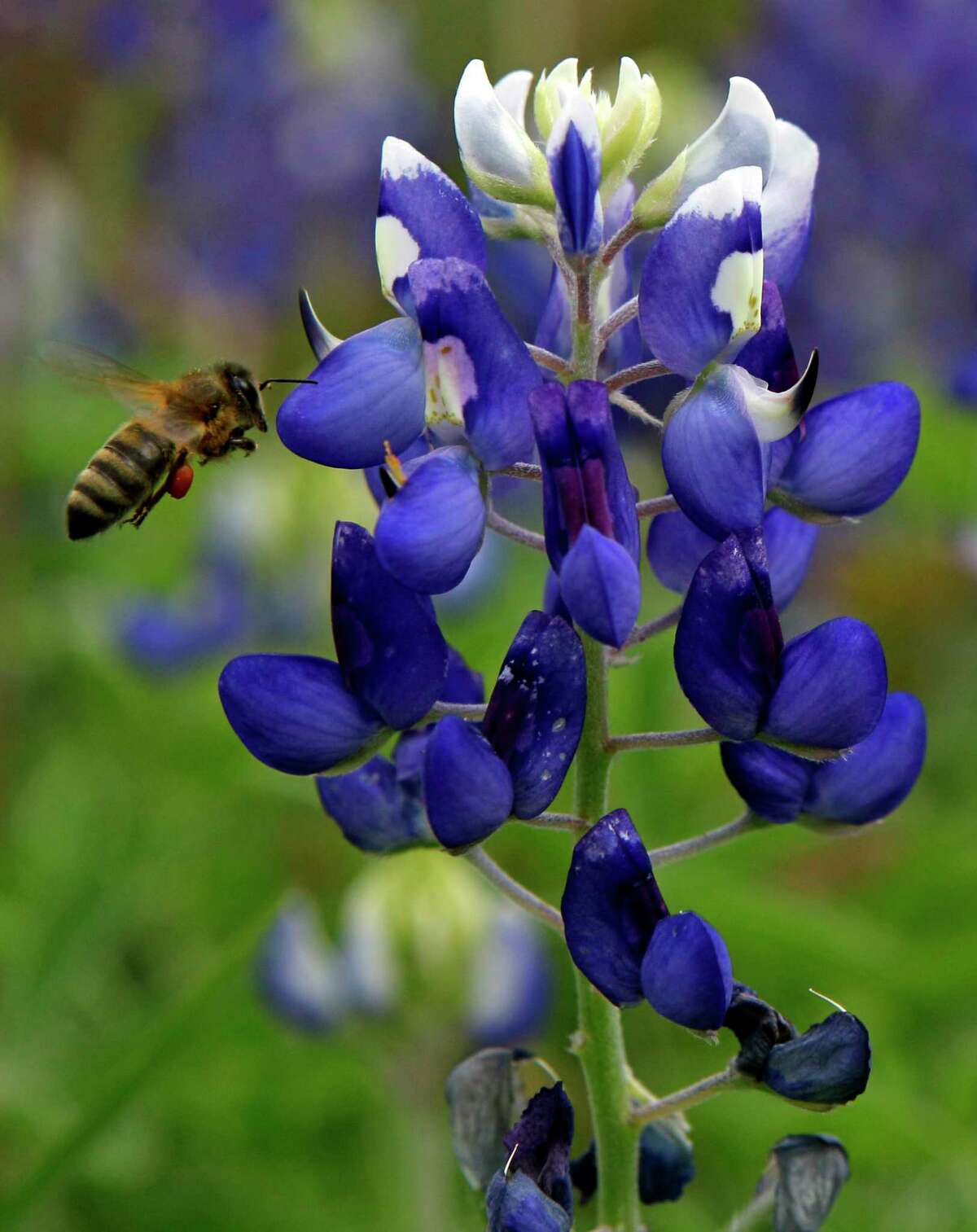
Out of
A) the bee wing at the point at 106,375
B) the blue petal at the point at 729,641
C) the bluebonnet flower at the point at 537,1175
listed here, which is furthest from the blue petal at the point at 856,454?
the bee wing at the point at 106,375

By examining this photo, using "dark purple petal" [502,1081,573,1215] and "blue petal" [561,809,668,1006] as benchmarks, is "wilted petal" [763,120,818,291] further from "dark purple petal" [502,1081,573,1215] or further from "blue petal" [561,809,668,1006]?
"dark purple petal" [502,1081,573,1215]

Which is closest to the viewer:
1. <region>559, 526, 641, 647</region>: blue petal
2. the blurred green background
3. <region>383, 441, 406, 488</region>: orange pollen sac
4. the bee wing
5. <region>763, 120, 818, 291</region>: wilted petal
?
<region>559, 526, 641, 647</region>: blue petal

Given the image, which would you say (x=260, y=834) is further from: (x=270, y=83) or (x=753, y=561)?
(x=270, y=83)

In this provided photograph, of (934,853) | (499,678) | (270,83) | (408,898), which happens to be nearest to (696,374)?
(499,678)

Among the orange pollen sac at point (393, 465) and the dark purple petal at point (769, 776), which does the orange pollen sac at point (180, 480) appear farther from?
the dark purple petal at point (769, 776)

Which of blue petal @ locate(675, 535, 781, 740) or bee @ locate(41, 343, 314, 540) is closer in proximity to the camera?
blue petal @ locate(675, 535, 781, 740)

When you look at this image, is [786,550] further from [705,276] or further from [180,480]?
[180,480]

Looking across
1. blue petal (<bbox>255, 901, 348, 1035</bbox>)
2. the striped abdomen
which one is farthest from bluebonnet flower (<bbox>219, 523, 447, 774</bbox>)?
blue petal (<bbox>255, 901, 348, 1035</bbox>)

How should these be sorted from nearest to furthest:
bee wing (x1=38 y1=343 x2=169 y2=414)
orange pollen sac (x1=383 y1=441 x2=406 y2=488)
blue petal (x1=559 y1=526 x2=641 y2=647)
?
blue petal (x1=559 y1=526 x2=641 y2=647) < orange pollen sac (x1=383 y1=441 x2=406 y2=488) < bee wing (x1=38 y1=343 x2=169 y2=414)
